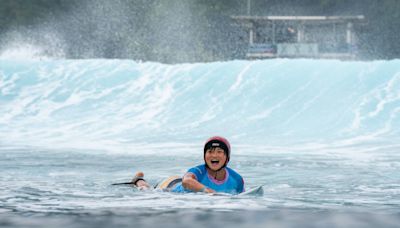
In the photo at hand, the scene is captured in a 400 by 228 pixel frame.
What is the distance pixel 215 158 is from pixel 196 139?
11.5 metres

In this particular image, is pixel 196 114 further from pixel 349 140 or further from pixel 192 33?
pixel 192 33

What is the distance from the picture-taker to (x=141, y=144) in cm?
1756

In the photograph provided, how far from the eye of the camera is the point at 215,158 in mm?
7441

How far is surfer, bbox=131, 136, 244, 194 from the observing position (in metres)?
7.28

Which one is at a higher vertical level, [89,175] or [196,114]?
[196,114]

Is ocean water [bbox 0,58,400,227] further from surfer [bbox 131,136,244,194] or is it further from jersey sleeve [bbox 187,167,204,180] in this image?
jersey sleeve [bbox 187,167,204,180]

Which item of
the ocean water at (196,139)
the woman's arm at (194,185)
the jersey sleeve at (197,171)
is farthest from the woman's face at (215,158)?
the ocean water at (196,139)

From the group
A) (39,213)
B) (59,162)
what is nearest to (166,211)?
A: (39,213)

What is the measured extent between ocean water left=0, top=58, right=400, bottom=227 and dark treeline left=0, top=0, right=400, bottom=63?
16.2m

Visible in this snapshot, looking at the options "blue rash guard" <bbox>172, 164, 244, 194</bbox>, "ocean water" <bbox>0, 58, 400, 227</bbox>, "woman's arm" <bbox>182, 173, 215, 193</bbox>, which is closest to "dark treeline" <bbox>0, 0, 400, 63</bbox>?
"ocean water" <bbox>0, 58, 400, 227</bbox>

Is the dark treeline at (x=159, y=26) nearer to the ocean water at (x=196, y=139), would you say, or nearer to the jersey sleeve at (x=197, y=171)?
the ocean water at (x=196, y=139)

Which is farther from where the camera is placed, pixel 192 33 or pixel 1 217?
pixel 192 33

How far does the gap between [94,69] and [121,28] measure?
69.4 ft

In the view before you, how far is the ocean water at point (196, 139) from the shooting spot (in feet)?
18.1
